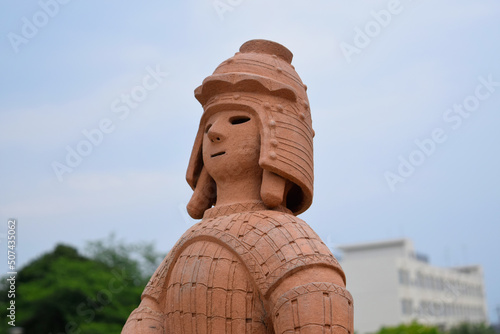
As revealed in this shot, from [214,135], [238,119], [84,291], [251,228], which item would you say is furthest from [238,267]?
[84,291]

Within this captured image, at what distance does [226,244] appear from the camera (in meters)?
4.16

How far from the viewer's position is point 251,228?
4.18 m

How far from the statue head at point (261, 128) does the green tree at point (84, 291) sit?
1590 cm

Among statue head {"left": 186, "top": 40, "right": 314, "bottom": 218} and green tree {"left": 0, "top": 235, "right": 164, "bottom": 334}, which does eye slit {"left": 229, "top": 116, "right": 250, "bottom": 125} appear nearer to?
statue head {"left": 186, "top": 40, "right": 314, "bottom": 218}

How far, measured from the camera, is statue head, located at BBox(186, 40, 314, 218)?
14.5 ft

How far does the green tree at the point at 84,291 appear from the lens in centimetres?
2034

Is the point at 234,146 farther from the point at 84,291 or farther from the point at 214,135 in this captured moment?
the point at 84,291

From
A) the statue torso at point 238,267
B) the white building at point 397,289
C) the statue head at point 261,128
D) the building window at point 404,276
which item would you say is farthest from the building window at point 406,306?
the statue torso at point 238,267

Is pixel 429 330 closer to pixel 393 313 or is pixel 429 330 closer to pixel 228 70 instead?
pixel 393 313

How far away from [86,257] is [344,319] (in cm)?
2380

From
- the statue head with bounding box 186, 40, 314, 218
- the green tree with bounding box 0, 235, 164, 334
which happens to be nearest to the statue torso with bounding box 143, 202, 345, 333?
the statue head with bounding box 186, 40, 314, 218

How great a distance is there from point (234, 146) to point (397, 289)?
27698mm

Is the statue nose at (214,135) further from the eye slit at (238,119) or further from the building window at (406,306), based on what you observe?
the building window at (406,306)

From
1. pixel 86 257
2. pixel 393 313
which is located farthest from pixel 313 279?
pixel 393 313
